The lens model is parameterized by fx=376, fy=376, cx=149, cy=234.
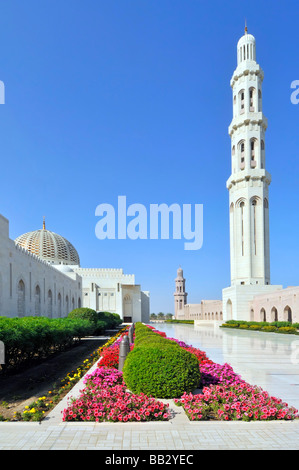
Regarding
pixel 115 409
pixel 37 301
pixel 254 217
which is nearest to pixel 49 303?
pixel 37 301

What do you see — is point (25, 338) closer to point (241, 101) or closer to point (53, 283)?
point (53, 283)

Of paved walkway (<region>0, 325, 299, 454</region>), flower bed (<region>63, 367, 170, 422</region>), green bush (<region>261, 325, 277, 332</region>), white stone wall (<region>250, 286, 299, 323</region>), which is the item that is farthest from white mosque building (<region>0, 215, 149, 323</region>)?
white stone wall (<region>250, 286, 299, 323</region>)

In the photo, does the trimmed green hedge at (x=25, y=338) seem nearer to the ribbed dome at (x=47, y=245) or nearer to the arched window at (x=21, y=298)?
the arched window at (x=21, y=298)

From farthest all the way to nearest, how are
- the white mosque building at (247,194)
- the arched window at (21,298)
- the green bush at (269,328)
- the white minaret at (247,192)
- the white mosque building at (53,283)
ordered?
the white minaret at (247,192)
the white mosque building at (247,194)
the green bush at (269,328)
the arched window at (21,298)
the white mosque building at (53,283)

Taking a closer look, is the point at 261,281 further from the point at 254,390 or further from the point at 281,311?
the point at 254,390

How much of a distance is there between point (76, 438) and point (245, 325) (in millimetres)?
23023

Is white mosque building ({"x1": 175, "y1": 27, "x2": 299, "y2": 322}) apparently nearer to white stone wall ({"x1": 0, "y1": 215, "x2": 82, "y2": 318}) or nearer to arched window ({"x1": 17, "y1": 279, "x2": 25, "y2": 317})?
white stone wall ({"x1": 0, "y1": 215, "x2": 82, "y2": 318})

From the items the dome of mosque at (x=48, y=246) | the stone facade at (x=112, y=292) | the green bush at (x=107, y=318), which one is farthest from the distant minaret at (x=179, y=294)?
the green bush at (x=107, y=318)

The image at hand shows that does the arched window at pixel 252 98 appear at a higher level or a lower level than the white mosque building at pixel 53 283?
higher

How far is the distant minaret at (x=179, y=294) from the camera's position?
69125 mm

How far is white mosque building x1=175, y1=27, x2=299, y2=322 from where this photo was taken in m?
30.2

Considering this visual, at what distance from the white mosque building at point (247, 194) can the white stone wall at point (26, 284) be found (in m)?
13.9
